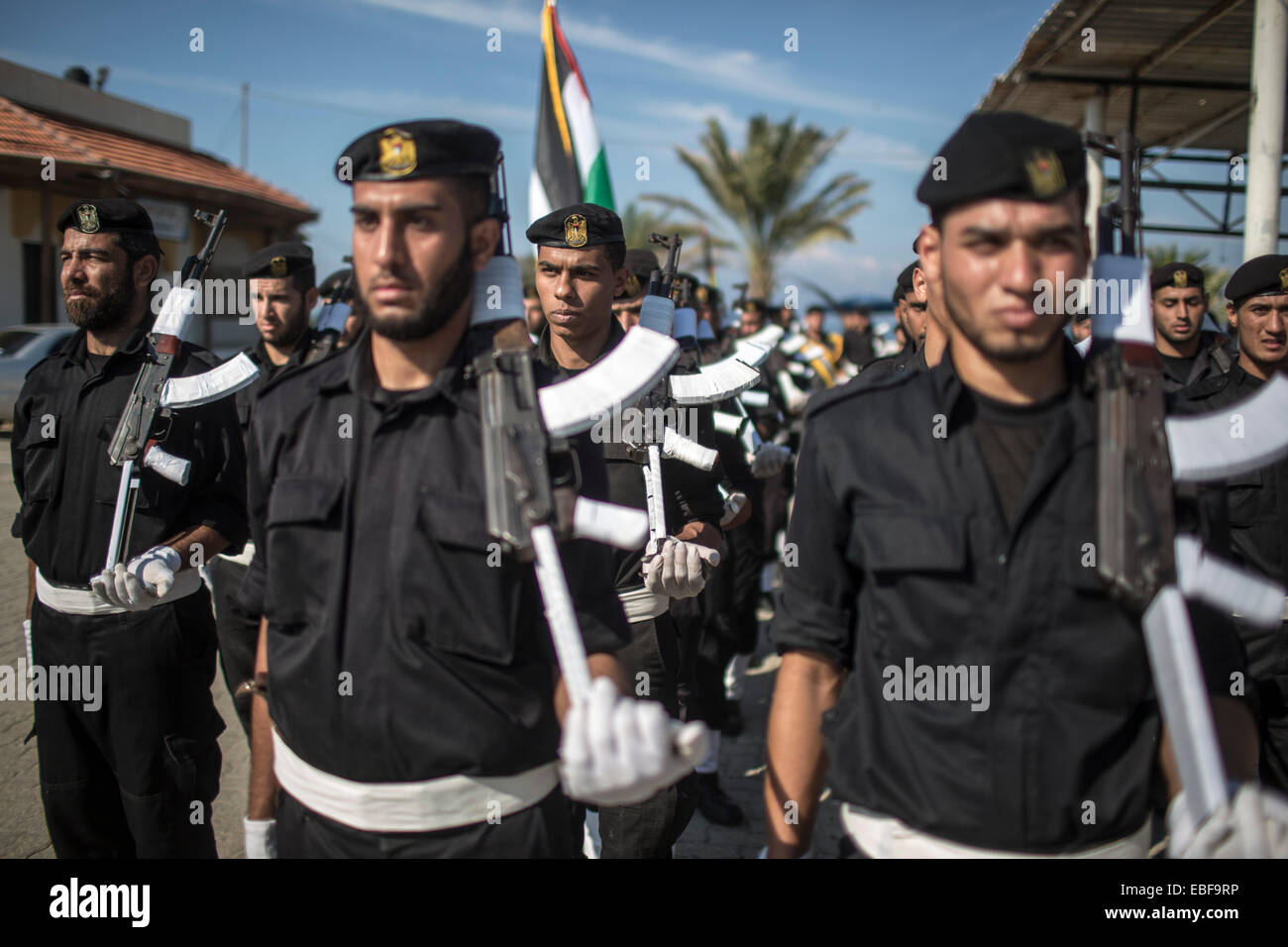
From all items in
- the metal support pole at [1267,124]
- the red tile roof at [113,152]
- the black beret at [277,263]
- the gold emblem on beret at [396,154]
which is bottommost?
the gold emblem on beret at [396,154]

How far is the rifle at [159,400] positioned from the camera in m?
3.13

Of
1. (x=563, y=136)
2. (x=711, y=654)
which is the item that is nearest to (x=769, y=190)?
(x=563, y=136)

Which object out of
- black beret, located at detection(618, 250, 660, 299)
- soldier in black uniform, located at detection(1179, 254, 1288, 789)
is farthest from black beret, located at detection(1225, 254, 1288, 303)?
black beret, located at detection(618, 250, 660, 299)

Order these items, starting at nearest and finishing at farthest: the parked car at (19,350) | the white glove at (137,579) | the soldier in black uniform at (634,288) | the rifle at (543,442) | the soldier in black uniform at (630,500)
Answer: the rifle at (543,442) → the white glove at (137,579) → the soldier in black uniform at (630,500) → the soldier in black uniform at (634,288) → the parked car at (19,350)

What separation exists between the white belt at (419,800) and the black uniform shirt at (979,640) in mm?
667

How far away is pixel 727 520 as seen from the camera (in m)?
4.07

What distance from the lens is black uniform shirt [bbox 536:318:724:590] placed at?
353cm

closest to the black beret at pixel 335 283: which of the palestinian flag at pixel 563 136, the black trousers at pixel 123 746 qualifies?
the black trousers at pixel 123 746

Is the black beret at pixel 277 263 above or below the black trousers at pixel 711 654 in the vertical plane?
above

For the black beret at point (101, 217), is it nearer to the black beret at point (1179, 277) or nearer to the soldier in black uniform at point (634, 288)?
the soldier in black uniform at point (634, 288)

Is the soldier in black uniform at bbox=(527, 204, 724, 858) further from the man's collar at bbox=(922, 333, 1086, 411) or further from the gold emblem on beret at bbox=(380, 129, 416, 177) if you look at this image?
the gold emblem on beret at bbox=(380, 129, 416, 177)

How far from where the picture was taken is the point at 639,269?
5676 millimetres
